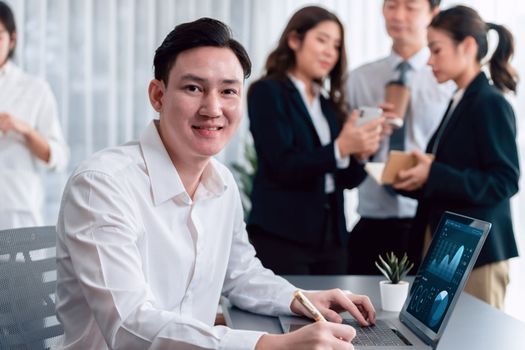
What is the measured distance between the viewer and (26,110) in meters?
3.37

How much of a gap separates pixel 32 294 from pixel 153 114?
2817 mm

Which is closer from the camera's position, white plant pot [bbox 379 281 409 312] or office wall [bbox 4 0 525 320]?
white plant pot [bbox 379 281 409 312]

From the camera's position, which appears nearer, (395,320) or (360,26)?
(395,320)

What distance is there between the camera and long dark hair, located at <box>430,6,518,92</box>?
284cm

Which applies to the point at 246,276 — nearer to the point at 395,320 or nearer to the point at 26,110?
the point at 395,320

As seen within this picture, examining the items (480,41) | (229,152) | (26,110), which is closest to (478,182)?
(480,41)

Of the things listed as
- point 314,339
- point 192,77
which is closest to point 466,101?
point 192,77

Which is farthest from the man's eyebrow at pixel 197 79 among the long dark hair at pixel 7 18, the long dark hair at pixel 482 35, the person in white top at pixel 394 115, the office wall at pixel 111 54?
the office wall at pixel 111 54

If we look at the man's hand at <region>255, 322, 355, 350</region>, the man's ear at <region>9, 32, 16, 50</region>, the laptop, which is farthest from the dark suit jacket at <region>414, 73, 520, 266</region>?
the man's ear at <region>9, 32, 16, 50</region>

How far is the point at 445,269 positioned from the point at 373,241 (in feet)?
4.99

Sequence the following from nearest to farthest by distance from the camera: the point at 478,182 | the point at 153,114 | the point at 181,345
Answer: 1. the point at 181,345
2. the point at 478,182
3. the point at 153,114

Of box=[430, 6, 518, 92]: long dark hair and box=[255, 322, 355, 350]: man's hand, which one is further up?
box=[430, 6, 518, 92]: long dark hair

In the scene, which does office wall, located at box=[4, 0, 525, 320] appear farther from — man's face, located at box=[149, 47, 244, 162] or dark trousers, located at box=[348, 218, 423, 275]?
man's face, located at box=[149, 47, 244, 162]

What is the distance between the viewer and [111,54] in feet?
14.5
